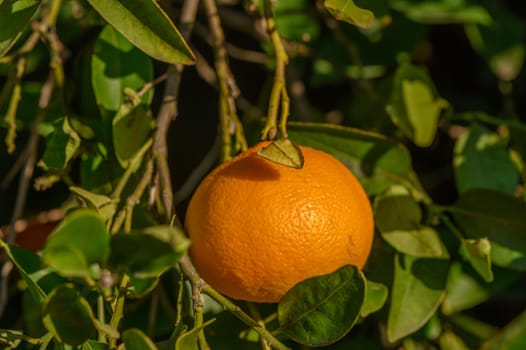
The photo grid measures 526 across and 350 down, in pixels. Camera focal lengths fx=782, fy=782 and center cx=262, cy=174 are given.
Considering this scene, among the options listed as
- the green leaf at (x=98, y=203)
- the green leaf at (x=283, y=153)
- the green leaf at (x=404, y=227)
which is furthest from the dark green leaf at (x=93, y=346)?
the green leaf at (x=404, y=227)

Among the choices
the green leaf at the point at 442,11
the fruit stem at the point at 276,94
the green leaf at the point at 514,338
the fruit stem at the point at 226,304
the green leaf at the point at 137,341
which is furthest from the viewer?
the green leaf at the point at 442,11

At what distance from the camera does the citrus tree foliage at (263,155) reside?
693mm

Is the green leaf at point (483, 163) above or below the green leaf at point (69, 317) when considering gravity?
below

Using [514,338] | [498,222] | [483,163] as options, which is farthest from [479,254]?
[514,338]

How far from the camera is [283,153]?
2.42 ft

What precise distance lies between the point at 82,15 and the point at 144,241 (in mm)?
611

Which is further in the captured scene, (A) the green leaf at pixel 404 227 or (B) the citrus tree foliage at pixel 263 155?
(A) the green leaf at pixel 404 227

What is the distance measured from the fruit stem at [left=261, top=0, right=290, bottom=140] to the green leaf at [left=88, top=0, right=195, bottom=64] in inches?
4.6

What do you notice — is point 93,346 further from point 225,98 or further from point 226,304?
point 225,98

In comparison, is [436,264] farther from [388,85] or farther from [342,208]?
[388,85]

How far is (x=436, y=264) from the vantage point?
3.01ft

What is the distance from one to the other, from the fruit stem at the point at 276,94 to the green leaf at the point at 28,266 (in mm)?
266

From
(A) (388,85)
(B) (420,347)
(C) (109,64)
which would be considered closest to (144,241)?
(C) (109,64)

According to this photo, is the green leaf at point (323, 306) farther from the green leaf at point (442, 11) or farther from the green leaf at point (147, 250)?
the green leaf at point (442, 11)
